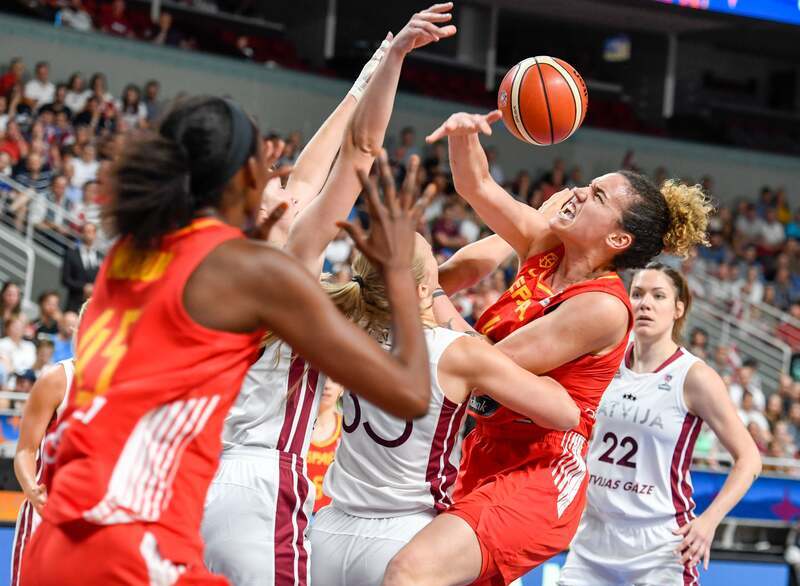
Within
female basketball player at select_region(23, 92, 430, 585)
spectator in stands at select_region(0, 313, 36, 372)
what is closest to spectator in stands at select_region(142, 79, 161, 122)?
spectator in stands at select_region(0, 313, 36, 372)

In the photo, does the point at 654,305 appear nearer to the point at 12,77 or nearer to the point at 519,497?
the point at 519,497

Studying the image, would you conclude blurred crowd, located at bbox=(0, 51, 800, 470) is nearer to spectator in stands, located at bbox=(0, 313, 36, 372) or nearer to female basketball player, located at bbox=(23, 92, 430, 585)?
spectator in stands, located at bbox=(0, 313, 36, 372)

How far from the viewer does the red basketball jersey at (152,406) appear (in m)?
2.26

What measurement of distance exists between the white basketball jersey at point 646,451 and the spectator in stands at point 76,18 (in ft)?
39.7

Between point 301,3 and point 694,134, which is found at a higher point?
point 301,3

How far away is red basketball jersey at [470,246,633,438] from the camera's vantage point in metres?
3.86

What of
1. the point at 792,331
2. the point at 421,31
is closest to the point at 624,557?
the point at 421,31

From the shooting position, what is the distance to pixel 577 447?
156 inches

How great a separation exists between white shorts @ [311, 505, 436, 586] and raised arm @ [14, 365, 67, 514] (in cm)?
132

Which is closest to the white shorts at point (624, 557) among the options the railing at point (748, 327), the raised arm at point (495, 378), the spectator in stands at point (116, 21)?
the raised arm at point (495, 378)

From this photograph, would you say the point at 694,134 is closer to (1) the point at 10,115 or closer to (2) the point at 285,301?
(1) the point at 10,115

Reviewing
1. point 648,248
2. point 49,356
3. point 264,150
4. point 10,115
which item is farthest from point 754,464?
point 10,115

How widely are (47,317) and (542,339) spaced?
26.1 ft

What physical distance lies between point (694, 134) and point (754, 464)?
16564 millimetres
